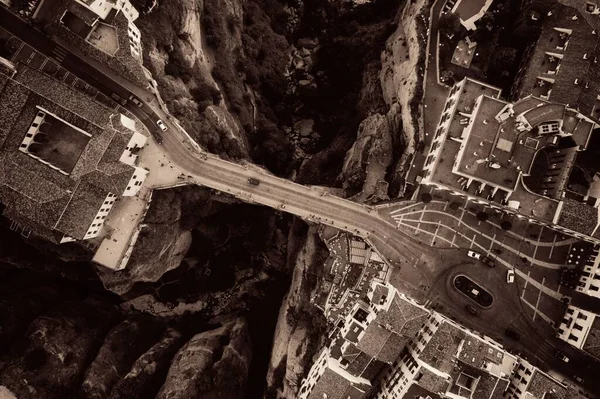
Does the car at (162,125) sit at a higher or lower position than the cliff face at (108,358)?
higher

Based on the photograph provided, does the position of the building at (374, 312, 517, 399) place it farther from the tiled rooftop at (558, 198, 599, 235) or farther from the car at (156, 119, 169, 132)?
the car at (156, 119, 169, 132)

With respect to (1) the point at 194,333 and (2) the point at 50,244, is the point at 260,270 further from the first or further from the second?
(2) the point at 50,244

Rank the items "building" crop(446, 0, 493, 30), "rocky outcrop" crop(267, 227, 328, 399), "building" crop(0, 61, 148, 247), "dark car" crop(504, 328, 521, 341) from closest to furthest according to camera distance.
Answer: "building" crop(0, 61, 148, 247) < "dark car" crop(504, 328, 521, 341) < "building" crop(446, 0, 493, 30) < "rocky outcrop" crop(267, 227, 328, 399)

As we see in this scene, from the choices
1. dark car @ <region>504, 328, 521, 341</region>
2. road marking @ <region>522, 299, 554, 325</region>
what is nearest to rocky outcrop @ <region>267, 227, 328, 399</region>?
dark car @ <region>504, 328, 521, 341</region>

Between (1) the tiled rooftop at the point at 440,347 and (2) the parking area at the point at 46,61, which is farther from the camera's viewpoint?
(2) the parking area at the point at 46,61

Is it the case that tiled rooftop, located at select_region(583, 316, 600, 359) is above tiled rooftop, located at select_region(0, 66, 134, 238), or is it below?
above

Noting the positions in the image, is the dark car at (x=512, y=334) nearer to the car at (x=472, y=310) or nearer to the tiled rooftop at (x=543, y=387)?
the car at (x=472, y=310)

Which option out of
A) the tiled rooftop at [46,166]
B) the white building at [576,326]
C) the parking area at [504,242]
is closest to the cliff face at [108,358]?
the tiled rooftop at [46,166]
